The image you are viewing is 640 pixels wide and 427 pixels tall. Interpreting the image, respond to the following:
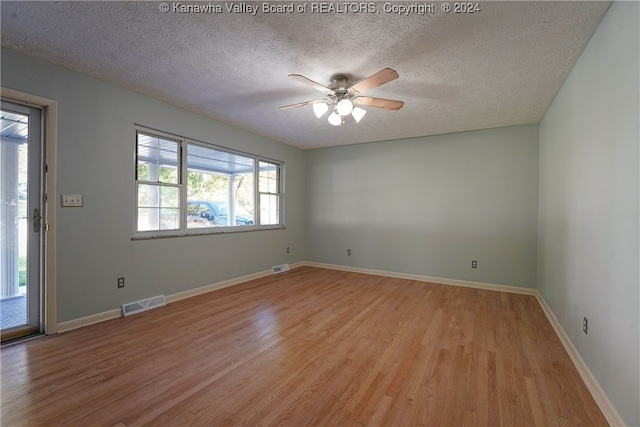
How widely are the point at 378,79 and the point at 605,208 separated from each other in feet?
5.82

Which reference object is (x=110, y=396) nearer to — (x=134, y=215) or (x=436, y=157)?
(x=134, y=215)

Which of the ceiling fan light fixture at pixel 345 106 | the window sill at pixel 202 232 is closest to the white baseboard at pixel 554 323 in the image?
the window sill at pixel 202 232

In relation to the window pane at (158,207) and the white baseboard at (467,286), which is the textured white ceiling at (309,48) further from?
the white baseboard at (467,286)

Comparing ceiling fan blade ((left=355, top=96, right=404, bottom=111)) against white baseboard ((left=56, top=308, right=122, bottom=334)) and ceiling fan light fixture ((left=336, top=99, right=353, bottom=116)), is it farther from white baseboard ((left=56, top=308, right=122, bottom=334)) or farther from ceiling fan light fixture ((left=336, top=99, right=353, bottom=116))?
white baseboard ((left=56, top=308, right=122, bottom=334))

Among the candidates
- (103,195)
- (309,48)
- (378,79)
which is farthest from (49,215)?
(378,79)

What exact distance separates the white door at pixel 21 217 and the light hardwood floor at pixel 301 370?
0.45 metres

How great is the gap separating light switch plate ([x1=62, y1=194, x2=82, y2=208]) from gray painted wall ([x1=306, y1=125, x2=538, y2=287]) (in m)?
3.89

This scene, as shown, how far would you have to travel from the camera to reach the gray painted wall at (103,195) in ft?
8.54

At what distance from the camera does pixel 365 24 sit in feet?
6.36

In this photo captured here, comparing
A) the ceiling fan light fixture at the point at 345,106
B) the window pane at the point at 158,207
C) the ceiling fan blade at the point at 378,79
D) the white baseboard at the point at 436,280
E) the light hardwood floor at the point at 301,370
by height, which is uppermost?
the ceiling fan blade at the point at 378,79

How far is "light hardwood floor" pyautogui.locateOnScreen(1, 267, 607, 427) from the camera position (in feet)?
5.17

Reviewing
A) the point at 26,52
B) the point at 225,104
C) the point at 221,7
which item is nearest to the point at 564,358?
the point at 221,7

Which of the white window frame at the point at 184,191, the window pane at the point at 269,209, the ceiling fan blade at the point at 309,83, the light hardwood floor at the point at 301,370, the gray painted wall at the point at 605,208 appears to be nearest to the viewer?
the gray painted wall at the point at 605,208

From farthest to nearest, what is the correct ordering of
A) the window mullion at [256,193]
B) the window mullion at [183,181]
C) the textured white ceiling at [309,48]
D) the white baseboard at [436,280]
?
the window mullion at [256,193] < the white baseboard at [436,280] < the window mullion at [183,181] < the textured white ceiling at [309,48]
